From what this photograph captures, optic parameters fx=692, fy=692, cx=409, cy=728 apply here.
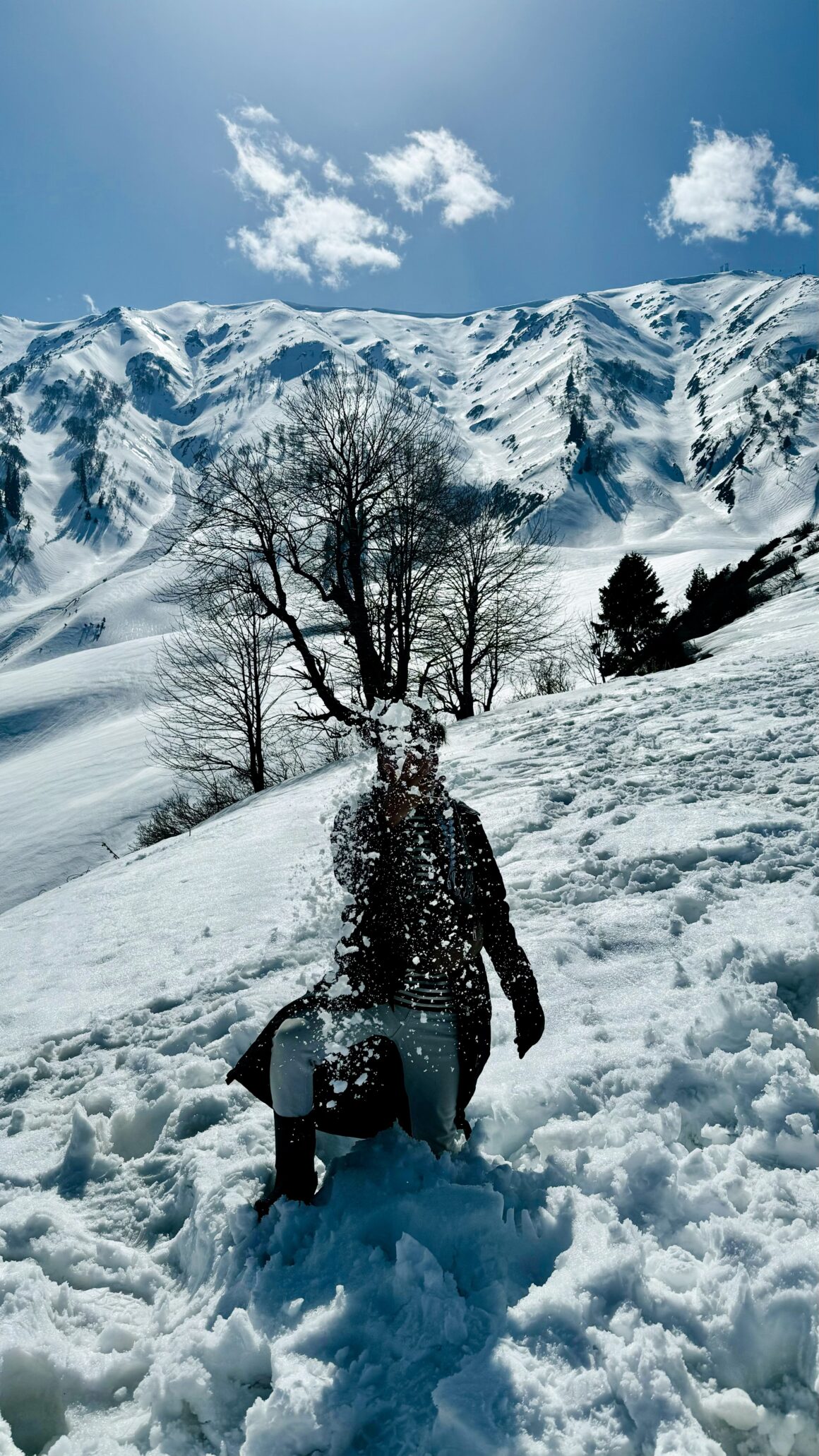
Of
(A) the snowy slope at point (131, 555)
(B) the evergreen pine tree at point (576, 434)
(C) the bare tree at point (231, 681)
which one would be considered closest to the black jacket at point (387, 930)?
(A) the snowy slope at point (131, 555)

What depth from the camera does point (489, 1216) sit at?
2.13 metres

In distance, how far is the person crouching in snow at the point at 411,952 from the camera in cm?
230

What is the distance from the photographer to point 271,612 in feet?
51.5

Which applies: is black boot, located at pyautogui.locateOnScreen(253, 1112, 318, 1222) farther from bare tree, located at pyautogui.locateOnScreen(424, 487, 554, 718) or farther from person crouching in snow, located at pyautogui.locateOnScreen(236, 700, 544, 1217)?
bare tree, located at pyautogui.locateOnScreen(424, 487, 554, 718)

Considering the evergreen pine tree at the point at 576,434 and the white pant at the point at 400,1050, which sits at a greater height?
the evergreen pine tree at the point at 576,434

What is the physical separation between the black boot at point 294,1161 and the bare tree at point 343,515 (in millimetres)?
11984

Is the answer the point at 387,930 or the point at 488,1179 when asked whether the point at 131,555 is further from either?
the point at 488,1179

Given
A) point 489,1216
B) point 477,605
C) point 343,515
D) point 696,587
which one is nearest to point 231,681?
point 343,515

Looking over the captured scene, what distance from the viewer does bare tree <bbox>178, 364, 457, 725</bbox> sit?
14.8 m

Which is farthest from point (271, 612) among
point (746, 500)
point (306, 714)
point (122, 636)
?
point (746, 500)

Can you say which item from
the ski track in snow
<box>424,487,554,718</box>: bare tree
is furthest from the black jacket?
<box>424,487,554,718</box>: bare tree

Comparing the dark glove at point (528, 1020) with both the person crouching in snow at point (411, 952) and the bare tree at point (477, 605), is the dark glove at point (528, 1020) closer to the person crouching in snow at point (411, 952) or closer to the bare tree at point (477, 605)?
the person crouching in snow at point (411, 952)

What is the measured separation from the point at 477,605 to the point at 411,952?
17900 mm

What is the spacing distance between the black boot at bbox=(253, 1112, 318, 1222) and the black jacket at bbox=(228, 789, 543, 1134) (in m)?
0.18
